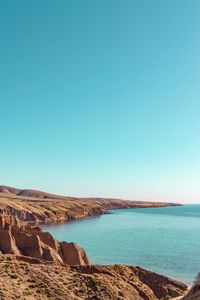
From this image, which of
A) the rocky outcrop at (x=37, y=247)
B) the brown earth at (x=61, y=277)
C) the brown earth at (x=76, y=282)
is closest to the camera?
the brown earth at (x=76, y=282)

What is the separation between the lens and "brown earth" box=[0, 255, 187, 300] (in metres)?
29.8

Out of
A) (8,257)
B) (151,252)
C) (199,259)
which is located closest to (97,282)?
(8,257)

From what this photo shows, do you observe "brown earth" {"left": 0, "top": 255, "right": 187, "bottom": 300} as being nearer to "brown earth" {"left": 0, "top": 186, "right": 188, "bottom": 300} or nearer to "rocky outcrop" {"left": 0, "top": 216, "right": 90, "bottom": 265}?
"brown earth" {"left": 0, "top": 186, "right": 188, "bottom": 300}

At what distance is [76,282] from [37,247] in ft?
47.3

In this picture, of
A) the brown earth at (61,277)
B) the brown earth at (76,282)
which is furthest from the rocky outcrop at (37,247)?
the brown earth at (76,282)

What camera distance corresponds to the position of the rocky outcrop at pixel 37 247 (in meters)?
45.1

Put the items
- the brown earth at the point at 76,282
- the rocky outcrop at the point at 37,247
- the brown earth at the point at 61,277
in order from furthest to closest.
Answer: the rocky outcrop at the point at 37,247
the brown earth at the point at 61,277
the brown earth at the point at 76,282

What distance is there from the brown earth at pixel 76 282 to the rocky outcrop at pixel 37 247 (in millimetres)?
7214

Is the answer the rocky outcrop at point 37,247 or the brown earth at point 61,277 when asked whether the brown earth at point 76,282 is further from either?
the rocky outcrop at point 37,247

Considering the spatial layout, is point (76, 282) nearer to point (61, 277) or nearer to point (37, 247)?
point (61, 277)

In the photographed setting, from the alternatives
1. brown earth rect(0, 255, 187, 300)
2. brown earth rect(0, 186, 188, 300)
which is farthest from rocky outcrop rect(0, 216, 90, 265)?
brown earth rect(0, 255, 187, 300)

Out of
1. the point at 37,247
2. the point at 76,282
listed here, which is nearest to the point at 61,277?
the point at 76,282

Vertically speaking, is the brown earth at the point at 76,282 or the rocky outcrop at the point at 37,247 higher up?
the rocky outcrop at the point at 37,247

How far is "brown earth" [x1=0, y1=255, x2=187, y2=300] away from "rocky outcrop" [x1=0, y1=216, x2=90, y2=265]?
721 centimetres
